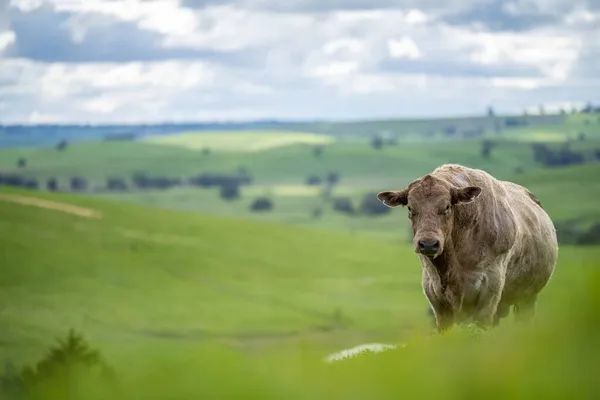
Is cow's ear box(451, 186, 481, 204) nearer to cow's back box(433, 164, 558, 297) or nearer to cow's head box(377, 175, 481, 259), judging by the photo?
cow's head box(377, 175, 481, 259)

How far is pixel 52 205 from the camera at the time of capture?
185 meters

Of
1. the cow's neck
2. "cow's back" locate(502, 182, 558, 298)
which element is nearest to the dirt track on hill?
"cow's back" locate(502, 182, 558, 298)

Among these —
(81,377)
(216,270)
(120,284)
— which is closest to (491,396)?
(81,377)

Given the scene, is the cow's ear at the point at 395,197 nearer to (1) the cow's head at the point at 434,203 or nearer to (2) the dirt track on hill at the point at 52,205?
(1) the cow's head at the point at 434,203

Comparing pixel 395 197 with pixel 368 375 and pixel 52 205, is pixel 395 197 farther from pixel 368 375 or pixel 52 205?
pixel 52 205

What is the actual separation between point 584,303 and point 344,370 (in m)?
0.87

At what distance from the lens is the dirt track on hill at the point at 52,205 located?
183500 millimetres

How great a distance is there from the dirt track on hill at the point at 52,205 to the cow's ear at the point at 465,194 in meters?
172

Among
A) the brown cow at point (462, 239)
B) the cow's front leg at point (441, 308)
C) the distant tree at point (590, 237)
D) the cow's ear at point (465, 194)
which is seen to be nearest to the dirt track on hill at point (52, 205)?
the distant tree at point (590, 237)

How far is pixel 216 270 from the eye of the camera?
559 ft

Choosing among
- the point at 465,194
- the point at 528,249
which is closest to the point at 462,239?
the point at 465,194

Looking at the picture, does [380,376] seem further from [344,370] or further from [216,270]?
[216,270]

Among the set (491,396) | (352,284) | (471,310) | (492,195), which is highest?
(491,396)

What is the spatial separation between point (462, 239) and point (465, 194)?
2.16ft
